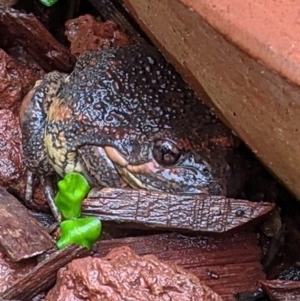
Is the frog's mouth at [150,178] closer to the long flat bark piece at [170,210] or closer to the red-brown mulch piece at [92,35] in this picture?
the long flat bark piece at [170,210]

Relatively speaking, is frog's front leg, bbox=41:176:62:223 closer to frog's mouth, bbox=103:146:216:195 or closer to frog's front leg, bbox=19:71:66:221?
frog's front leg, bbox=19:71:66:221

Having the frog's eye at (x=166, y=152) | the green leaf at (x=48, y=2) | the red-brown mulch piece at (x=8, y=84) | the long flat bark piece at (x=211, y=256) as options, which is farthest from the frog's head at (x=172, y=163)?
the green leaf at (x=48, y=2)

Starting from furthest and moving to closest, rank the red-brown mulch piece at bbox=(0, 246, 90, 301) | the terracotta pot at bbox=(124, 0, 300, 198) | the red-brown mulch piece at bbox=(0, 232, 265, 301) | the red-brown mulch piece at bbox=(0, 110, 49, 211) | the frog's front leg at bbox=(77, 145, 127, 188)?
the red-brown mulch piece at bbox=(0, 110, 49, 211) < the frog's front leg at bbox=(77, 145, 127, 188) < the red-brown mulch piece at bbox=(0, 232, 265, 301) < the red-brown mulch piece at bbox=(0, 246, 90, 301) < the terracotta pot at bbox=(124, 0, 300, 198)

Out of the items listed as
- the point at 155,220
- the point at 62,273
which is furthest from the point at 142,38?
the point at 62,273

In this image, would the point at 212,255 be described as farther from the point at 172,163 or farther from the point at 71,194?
the point at 71,194

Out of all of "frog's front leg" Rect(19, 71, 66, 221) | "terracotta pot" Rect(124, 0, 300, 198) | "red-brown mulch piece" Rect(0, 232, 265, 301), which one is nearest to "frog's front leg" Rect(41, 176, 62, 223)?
"frog's front leg" Rect(19, 71, 66, 221)
